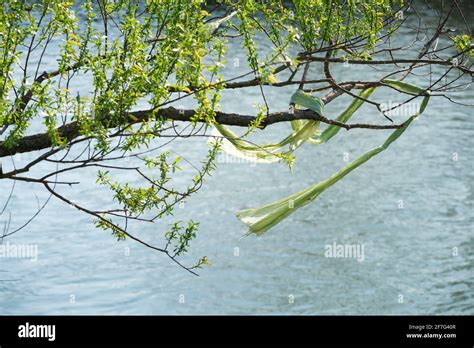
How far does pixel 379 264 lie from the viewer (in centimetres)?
1091

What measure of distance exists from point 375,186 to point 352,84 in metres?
8.55

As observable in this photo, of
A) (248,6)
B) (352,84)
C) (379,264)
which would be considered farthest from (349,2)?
(379,264)

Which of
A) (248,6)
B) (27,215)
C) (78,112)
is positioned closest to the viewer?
(78,112)

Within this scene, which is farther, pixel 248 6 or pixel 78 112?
pixel 248 6

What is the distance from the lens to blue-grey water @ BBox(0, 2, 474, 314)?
10250 mm

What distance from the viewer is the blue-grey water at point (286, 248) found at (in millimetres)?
10250

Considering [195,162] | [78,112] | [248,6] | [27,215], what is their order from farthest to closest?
1. [195,162]
2. [27,215]
3. [248,6]
4. [78,112]

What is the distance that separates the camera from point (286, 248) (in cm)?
1138

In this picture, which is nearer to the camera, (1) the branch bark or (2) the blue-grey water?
(1) the branch bark

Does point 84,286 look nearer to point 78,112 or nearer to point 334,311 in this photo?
point 334,311

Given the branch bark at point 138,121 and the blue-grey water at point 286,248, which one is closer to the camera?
the branch bark at point 138,121

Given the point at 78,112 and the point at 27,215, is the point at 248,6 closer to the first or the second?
the point at 78,112
